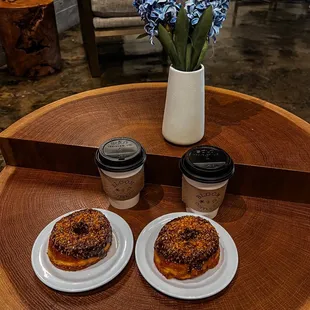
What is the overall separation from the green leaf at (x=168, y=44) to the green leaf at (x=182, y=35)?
0.01 m

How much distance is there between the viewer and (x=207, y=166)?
0.90m

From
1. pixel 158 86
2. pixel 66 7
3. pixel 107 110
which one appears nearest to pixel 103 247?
pixel 107 110

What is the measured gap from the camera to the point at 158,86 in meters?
1.50

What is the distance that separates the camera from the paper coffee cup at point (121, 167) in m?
0.92

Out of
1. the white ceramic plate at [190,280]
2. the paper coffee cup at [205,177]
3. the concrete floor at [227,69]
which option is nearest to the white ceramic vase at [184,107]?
the paper coffee cup at [205,177]

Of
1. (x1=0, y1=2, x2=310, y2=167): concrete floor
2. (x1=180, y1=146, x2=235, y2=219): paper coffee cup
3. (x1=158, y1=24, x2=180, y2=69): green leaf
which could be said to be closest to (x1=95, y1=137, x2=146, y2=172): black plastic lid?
(x1=180, y1=146, x2=235, y2=219): paper coffee cup

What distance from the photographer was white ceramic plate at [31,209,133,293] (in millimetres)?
792

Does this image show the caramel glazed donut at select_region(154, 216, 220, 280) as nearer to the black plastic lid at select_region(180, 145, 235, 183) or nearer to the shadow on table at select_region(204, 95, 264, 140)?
the black plastic lid at select_region(180, 145, 235, 183)

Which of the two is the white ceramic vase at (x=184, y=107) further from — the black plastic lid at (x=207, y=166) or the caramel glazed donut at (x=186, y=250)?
the caramel glazed donut at (x=186, y=250)

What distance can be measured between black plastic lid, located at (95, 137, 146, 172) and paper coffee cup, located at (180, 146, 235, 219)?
12cm

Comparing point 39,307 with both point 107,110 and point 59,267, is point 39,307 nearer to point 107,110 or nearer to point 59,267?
point 59,267

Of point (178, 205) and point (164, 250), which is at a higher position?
point (164, 250)

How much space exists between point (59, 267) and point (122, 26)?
2.42 metres

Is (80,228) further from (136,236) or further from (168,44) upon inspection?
(168,44)
